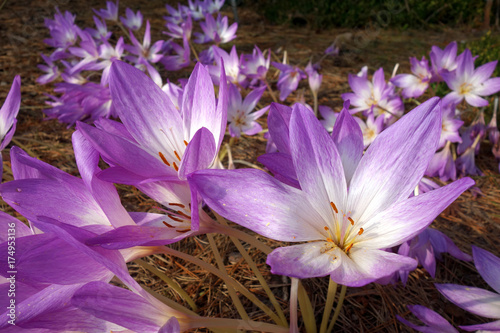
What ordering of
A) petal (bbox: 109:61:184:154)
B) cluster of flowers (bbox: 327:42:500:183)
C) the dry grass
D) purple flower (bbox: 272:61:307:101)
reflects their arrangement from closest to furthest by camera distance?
1. petal (bbox: 109:61:184:154)
2. the dry grass
3. cluster of flowers (bbox: 327:42:500:183)
4. purple flower (bbox: 272:61:307:101)

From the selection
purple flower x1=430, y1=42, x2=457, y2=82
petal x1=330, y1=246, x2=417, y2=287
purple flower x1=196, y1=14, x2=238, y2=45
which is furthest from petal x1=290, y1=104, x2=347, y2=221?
purple flower x1=196, y1=14, x2=238, y2=45

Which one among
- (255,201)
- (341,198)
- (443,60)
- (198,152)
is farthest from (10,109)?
(443,60)

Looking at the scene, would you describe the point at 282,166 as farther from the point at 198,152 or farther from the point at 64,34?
the point at 64,34

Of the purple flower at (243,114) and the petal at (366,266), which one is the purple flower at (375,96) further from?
the petal at (366,266)

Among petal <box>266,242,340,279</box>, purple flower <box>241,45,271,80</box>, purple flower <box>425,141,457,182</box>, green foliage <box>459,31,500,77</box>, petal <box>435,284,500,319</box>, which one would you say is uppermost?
petal <box>266,242,340,279</box>

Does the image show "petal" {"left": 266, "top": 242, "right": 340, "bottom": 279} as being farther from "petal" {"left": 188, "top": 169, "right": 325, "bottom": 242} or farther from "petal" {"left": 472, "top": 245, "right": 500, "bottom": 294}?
"petal" {"left": 472, "top": 245, "right": 500, "bottom": 294}
